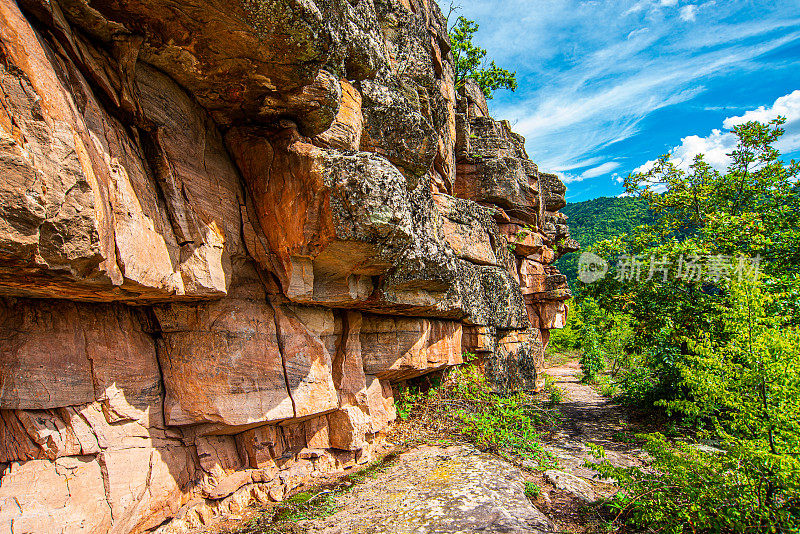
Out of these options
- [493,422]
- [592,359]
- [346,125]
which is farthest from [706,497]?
[592,359]

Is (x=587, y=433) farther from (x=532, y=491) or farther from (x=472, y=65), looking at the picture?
(x=472, y=65)

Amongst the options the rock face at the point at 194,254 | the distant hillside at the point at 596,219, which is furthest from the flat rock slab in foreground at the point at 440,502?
the distant hillside at the point at 596,219

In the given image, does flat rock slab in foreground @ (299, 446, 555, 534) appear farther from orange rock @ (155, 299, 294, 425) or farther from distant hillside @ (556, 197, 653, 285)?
distant hillside @ (556, 197, 653, 285)

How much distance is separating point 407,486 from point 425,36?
11127mm

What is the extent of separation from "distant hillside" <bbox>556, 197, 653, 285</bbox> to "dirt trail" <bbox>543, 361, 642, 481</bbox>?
35824 mm

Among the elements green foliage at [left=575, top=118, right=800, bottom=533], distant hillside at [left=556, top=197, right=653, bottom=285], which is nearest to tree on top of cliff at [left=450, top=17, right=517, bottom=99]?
green foliage at [left=575, top=118, right=800, bottom=533]

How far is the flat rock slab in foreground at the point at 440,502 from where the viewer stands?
16.4 ft

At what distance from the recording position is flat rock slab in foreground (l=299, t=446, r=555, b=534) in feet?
16.4

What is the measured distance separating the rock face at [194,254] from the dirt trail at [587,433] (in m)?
3.93

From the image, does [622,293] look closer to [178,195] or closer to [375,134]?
[375,134]

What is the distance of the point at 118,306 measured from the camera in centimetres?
505

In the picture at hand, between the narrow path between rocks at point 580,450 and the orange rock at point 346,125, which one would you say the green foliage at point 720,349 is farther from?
the orange rock at point 346,125

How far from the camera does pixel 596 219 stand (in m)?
57.2

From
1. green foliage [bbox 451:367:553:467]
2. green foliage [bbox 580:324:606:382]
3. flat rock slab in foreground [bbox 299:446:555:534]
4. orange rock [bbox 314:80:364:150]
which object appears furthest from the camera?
green foliage [bbox 580:324:606:382]
